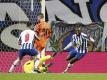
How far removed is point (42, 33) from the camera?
16.4 m

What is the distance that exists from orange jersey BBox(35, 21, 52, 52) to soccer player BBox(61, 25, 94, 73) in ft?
2.96

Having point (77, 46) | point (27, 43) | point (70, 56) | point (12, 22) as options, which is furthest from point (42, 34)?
point (12, 22)

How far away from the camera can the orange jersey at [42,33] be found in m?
16.3

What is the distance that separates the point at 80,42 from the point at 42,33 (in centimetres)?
159

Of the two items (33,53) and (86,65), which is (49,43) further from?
(33,53)

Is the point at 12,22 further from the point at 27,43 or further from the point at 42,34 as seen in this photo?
the point at 27,43

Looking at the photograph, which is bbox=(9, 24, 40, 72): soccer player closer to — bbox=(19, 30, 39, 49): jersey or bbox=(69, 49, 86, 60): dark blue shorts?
bbox=(19, 30, 39, 49): jersey

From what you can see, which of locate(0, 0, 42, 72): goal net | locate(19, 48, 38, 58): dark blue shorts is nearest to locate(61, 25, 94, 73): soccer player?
locate(0, 0, 42, 72): goal net

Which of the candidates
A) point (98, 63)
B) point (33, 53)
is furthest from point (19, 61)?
point (98, 63)

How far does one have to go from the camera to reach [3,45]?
17.9m

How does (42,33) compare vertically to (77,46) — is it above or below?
above

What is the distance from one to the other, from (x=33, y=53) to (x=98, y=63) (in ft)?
9.97

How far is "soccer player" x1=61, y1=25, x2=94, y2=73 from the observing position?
56.7 feet

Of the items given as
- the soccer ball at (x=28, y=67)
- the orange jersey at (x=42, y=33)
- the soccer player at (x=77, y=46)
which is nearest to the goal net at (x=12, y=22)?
the orange jersey at (x=42, y=33)
